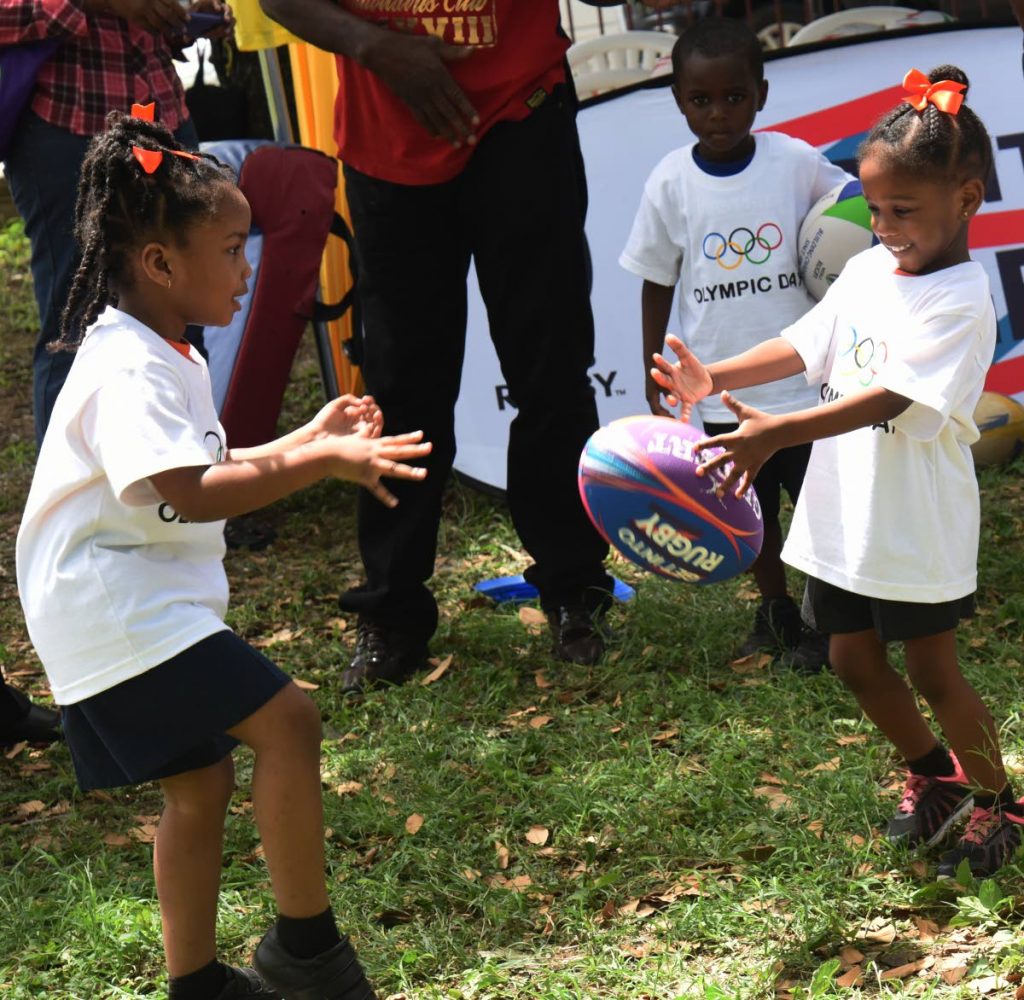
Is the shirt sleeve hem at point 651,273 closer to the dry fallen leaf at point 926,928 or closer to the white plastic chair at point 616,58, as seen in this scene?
the dry fallen leaf at point 926,928

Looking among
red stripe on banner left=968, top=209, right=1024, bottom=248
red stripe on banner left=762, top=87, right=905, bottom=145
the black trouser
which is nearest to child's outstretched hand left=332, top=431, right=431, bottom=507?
the black trouser

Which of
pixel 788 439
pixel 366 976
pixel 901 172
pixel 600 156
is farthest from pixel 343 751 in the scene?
pixel 600 156

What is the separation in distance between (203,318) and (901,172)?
4.58ft

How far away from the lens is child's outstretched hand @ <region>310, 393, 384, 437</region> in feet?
9.12

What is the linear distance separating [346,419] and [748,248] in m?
2.00

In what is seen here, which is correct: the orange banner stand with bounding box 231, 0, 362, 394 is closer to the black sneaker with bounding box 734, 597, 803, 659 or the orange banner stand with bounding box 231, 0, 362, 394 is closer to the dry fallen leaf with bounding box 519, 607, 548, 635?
the dry fallen leaf with bounding box 519, 607, 548, 635

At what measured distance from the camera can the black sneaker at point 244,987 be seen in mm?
2844

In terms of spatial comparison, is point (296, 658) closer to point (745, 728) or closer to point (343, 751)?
point (343, 751)

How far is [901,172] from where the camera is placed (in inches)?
116

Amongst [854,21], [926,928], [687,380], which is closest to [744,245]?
[687,380]

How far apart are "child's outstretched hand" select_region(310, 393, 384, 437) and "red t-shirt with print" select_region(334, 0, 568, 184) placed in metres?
1.62

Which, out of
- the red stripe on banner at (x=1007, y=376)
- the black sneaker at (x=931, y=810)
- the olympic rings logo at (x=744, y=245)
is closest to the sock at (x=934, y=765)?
the black sneaker at (x=931, y=810)

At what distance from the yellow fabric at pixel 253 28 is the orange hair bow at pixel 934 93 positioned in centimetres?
290

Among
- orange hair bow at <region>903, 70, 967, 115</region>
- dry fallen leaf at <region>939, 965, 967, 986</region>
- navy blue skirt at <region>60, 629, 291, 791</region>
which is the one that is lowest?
dry fallen leaf at <region>939, 965, 967, 986</region>
